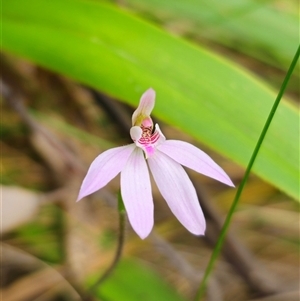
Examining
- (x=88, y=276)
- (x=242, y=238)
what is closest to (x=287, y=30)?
(x=242, y=238)

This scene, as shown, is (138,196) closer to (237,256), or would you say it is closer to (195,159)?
(195,159)

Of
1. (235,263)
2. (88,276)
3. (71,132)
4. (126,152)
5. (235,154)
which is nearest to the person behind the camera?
(126,152)

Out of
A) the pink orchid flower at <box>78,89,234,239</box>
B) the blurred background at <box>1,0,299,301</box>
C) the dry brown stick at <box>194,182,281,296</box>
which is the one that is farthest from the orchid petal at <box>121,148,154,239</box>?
the dry brown stick at <box>194,182,281,296</box>

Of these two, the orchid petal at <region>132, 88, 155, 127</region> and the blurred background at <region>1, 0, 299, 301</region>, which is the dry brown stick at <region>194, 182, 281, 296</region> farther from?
the orchid petal at <region>132, 88, 155, 127</region>

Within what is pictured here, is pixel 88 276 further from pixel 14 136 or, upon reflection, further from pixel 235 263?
pixel 14 136

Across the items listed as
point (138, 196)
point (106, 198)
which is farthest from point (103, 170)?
point (106, 198)

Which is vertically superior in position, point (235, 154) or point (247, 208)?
point (247, 208)

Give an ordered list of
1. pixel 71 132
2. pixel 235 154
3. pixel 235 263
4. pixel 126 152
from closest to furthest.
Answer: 1. pixel 126 152
2. pixel 235 154
3. pixel 235 263
4. pixel 71 132
